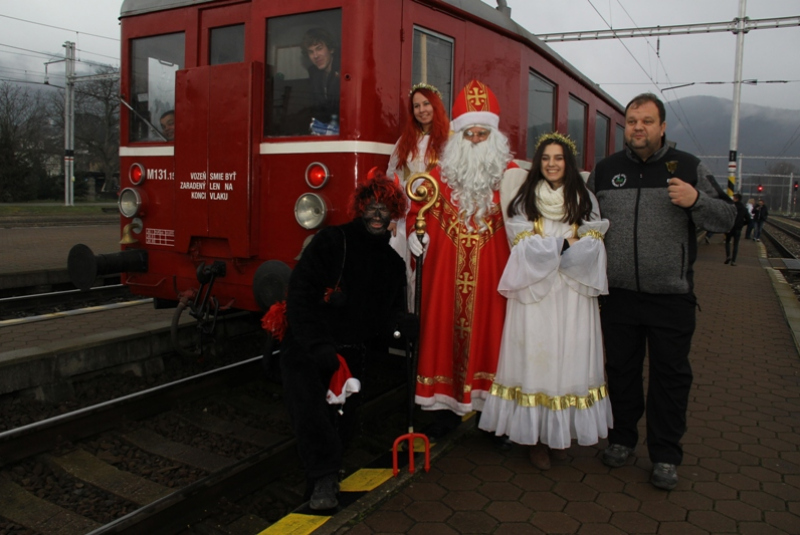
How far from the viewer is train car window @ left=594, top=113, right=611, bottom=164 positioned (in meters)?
8.46

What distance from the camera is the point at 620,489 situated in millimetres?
3576

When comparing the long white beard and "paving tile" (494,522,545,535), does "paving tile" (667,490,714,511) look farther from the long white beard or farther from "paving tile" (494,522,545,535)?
the long white beard

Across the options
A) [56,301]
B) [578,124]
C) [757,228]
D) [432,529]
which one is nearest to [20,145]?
[56,301]

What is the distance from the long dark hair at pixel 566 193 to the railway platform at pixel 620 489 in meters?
1.43

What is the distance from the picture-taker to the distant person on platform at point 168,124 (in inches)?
210

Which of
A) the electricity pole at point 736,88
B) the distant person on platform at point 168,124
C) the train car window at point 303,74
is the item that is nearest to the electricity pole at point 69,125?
the electricity pole at point 736,88

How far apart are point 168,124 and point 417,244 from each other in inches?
107

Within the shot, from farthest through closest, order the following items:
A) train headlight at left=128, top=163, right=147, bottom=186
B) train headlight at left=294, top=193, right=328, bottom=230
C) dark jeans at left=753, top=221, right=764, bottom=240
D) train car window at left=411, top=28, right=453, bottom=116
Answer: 1. dark jeans at left=753, top=221, right=764, bottom=240
2. train headlight at left=128, top=163, right=147, bottom=186
3. train car window at left=411, top=28, right=453, bottom=116
4. train headlight at left=294, top=193, right=328, bottom=230

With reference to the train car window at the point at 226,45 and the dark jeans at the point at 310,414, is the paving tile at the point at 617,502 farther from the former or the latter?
the train car window at the point at 226,45

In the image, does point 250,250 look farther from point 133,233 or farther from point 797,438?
point 797,438

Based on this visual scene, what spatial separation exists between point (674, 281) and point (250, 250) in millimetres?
2812

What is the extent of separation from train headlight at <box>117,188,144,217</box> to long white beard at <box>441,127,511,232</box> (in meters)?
2.68

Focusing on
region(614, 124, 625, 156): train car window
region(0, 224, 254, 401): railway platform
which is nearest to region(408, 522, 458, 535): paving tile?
region(0, 224, 254, 401): railway platform

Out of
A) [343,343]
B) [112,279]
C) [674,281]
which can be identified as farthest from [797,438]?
[112,279]
